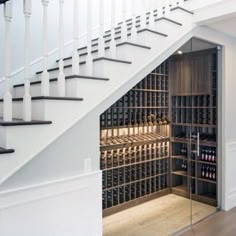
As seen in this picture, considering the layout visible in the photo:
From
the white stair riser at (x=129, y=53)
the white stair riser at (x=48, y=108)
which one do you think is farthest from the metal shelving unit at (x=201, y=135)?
the white stair riser at (x=48, y=108)

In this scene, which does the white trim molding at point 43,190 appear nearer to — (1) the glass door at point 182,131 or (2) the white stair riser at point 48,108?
(2) the white stair riser at point 48,108

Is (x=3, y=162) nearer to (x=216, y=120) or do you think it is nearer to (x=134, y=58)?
(x=134, y=58)

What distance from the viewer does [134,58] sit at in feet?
7.49

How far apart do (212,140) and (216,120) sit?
30 centimetres

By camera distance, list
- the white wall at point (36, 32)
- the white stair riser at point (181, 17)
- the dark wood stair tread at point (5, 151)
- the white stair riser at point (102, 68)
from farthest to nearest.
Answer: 1. the white wall at point (36, 32)
2. the white stair riser at point (181, 17)
3. the white stair riser at point (102, 68)
4. the dark wood stair tread at point (5, 151)

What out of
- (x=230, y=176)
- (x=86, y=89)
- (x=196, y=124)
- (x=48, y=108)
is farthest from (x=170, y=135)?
(x=48, y=108)

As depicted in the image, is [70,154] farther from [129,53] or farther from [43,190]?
[129,53]

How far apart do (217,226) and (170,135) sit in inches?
56.1

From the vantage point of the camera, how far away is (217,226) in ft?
11.1

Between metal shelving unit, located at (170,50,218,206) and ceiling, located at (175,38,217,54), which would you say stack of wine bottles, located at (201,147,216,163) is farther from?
ceiling, located at (175,38,217,54)

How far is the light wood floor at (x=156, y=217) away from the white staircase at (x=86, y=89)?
1.78m

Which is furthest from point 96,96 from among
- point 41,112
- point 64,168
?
point 64,168

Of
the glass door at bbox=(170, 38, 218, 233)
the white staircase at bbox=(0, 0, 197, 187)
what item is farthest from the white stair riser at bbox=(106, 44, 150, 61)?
the glass door at bbox=(170, 38, 218, 233)

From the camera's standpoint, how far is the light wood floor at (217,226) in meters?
3.21
